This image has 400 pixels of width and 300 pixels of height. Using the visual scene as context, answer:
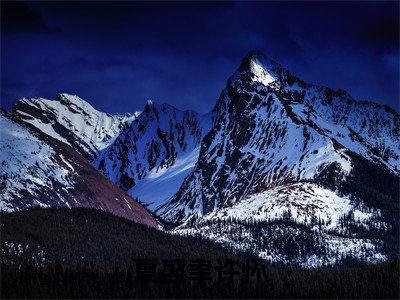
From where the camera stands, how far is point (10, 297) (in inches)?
7643

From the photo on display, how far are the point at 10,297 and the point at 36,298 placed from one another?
8089 mm

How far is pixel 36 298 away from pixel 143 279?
97.4ft

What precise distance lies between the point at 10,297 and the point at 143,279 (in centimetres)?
3549

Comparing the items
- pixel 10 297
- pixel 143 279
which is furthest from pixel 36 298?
pixel 143 279

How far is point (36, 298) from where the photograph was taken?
199750mm

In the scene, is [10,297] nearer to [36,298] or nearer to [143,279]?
[36,298]
